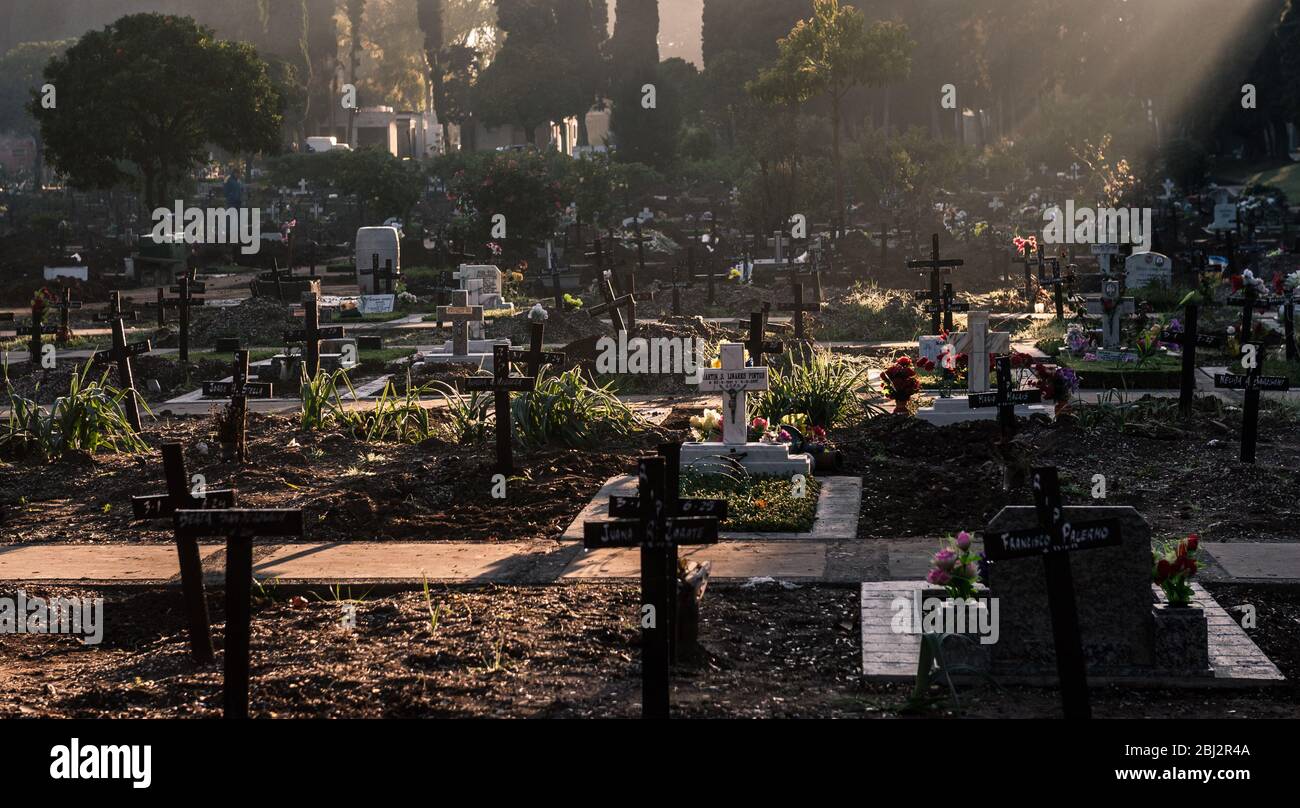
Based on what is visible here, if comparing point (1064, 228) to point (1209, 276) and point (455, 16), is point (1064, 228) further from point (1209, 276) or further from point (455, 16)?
point (455, 16)

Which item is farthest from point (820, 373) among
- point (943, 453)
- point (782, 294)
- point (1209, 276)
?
point (782, 294)

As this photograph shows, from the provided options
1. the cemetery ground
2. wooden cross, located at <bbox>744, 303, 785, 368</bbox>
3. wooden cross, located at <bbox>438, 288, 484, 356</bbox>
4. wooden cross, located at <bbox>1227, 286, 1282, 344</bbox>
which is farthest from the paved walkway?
wooden cross, located at <bbox>438, 288, 484, 356</bbox>

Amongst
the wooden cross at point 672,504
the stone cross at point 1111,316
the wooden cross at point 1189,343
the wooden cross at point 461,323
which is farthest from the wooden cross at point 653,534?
the wooden cross at point 461,323

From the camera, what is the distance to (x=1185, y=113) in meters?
75.4

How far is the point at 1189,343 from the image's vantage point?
16.2 metres

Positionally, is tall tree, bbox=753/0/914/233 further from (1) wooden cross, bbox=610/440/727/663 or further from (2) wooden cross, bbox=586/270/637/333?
(1) wooden cross, bbox=610/440/727/663

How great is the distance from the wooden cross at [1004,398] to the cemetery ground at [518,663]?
11.7 ft

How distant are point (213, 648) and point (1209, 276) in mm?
21049

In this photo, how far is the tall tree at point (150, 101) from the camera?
53.9 meters

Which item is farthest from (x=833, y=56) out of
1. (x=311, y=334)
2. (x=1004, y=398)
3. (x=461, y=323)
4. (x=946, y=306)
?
(x=1004, y=398)

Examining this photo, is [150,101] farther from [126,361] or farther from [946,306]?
[126,361]

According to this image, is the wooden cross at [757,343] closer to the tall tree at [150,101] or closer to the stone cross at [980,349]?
the stone cross at [980,349]

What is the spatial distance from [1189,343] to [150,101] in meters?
46.0

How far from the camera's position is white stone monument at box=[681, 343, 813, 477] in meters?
14.1
